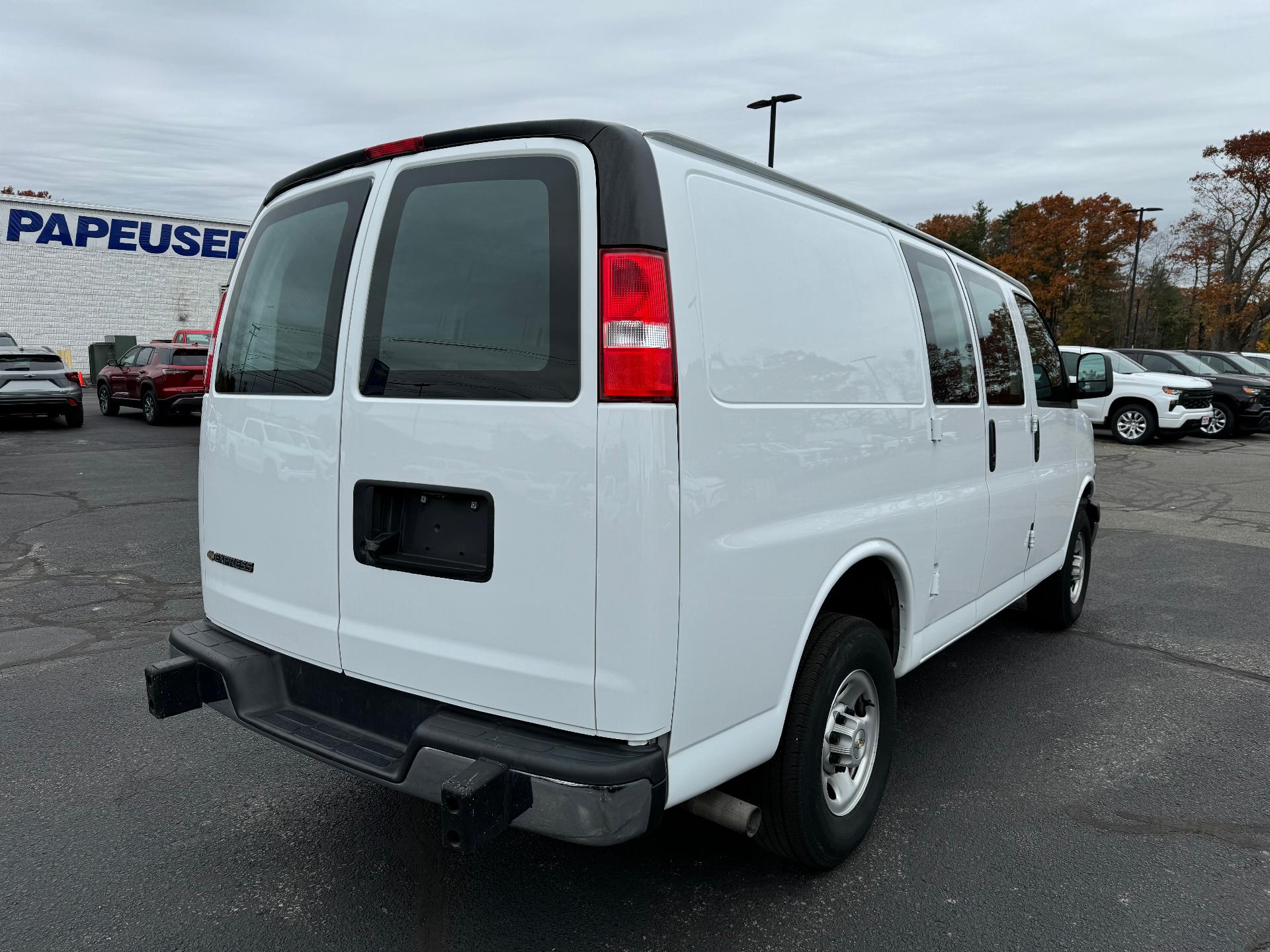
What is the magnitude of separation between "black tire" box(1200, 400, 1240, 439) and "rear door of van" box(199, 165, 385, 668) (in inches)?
810

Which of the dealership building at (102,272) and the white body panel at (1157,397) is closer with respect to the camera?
the white body panel at (1157,397)

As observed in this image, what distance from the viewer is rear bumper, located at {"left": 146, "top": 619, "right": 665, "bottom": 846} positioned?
7.11ft

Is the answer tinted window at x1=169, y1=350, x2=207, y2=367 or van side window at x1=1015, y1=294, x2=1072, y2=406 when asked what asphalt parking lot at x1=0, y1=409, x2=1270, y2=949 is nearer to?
van side window at x1=1015, y1=294, x2=1072, y2=406

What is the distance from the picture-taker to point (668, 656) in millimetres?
2225

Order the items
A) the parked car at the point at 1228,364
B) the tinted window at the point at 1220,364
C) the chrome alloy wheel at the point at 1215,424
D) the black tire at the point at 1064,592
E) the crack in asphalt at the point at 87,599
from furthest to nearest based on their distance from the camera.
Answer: the tinted window at the point at 1220,364 < the parked car at the point at 1228,364 < the chrome alloy wheel at the point at 1215,424 < the black tire at the point at 1064,592 < the crack in asphalt at the point at 87,599

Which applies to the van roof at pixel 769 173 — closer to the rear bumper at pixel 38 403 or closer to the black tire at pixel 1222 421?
the rear bumper at pixel 38 403

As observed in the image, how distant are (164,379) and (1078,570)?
17270 millimetres

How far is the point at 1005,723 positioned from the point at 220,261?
3344 cm

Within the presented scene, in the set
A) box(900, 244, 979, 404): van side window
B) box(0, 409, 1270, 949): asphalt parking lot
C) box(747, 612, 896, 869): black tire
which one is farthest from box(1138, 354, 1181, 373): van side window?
box(747, 612, 896, 869): black tire

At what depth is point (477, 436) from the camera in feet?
7.64

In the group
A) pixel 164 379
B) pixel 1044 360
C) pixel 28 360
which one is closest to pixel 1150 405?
pixel 1044 360

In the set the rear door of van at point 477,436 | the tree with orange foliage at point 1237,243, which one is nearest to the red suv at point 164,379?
the rear door of van at point 477,436

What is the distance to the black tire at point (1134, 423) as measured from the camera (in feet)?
57.7

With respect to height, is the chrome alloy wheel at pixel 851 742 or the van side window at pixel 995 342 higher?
the van side window at pixel 995 342
